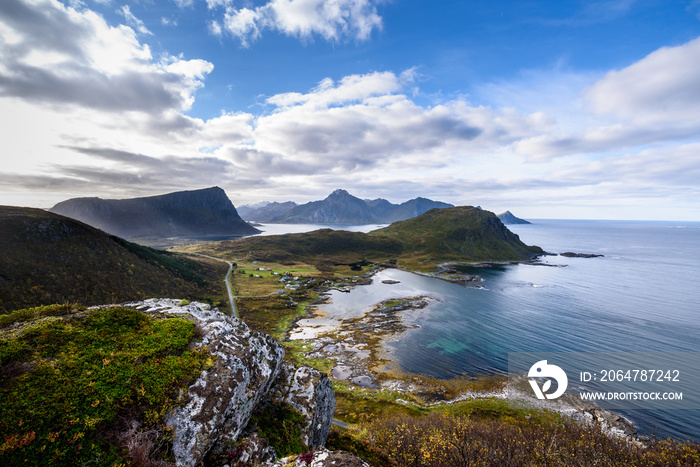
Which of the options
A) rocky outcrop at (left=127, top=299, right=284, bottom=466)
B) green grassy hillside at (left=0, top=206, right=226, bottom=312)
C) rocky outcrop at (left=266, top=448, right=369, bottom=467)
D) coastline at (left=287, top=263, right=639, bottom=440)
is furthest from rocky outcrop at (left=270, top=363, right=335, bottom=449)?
green grassy hillside at (left=0, top=206, right=226, bottom=312)

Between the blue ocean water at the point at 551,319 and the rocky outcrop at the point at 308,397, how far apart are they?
149 ft

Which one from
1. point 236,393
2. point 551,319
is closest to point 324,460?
point 236,393

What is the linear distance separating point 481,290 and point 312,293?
79.9 m

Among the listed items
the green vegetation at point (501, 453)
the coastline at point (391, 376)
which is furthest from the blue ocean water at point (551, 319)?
the green vegetation at point (501, 453)

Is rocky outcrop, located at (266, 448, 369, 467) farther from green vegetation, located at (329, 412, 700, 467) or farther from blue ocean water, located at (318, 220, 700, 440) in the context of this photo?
blue ocean water, located at (318, 220, 700, 440)

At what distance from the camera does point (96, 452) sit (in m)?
8.12

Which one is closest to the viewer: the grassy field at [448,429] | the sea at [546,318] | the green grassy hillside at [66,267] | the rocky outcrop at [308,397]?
the rocky outcrop at [308,397]

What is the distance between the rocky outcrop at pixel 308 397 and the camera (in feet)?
51.5

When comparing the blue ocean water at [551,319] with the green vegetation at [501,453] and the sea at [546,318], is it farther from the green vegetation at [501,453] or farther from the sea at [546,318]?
the green vegetation at [501,453]

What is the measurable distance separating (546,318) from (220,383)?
104430 mm

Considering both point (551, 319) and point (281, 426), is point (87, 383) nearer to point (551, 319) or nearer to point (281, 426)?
point (281, 426)

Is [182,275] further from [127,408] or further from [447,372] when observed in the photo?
[127,408]

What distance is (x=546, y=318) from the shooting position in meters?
86.0

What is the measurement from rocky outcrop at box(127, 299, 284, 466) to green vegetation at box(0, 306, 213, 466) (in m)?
0.59
